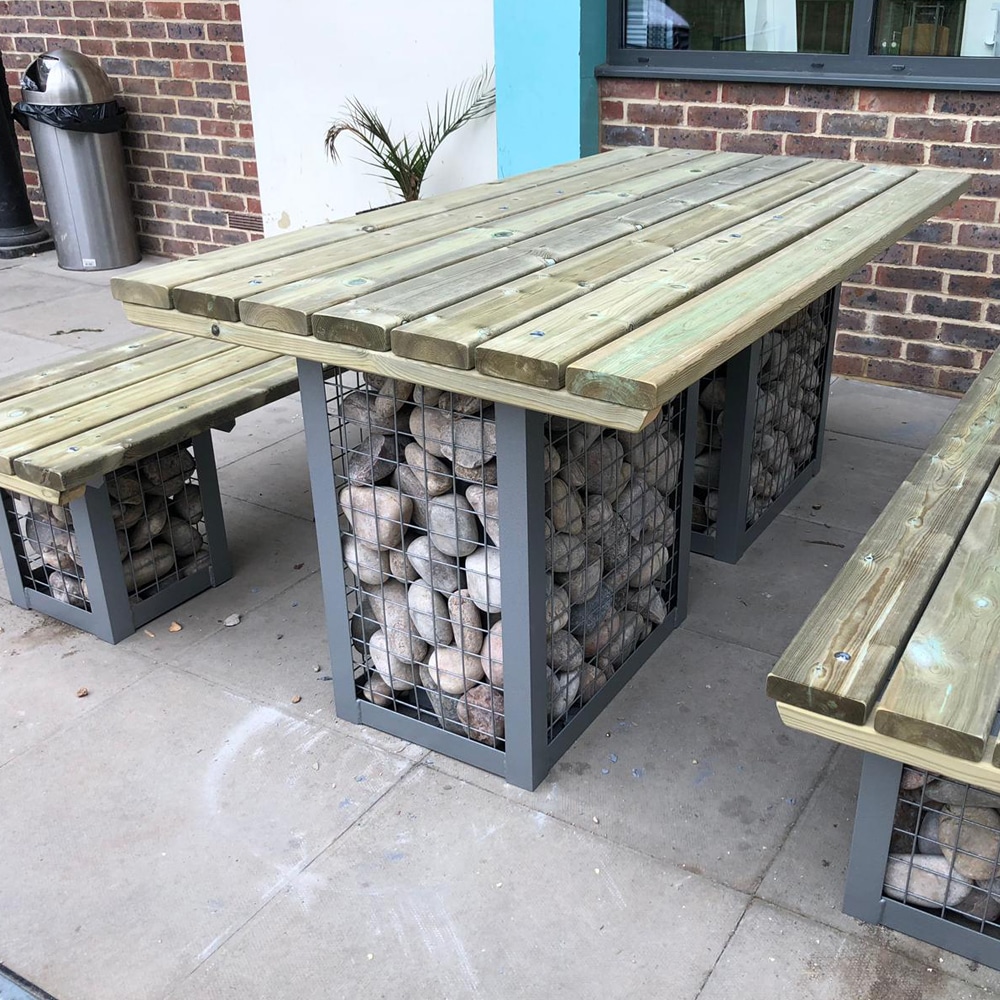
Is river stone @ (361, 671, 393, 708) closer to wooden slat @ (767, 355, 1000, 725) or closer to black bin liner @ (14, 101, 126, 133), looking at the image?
wooden slat @ (767, 355, 1000, 725)

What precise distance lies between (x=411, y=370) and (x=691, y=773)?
1.01 metres

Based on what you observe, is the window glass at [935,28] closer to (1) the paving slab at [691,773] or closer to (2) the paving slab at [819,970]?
(1) the paving slab at [691,773]

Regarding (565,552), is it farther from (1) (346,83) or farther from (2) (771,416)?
(1) (346,83)

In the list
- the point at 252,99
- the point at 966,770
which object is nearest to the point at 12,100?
the point at 252,99

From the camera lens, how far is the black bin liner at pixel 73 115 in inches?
212

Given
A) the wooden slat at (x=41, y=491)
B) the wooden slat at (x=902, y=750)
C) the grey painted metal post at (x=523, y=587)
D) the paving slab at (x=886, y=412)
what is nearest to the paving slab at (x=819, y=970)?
the wooden slat at (x=902, y=750)

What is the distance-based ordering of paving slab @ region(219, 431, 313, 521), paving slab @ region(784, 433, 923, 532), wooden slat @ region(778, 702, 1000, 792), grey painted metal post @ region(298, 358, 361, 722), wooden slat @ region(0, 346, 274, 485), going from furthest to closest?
paving slab @ region(219, 431, 313, 521), paving slab @ region(784, 433, 923, 532), wooden slat @ region(0, 346, 274, 485), grey painted metal post @ region(298, 358, 361, 722), wooden slat @ region(778, 702, 1000, 792)

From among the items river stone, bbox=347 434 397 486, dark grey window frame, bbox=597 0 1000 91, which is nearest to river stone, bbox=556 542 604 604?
river stone, bbox=347 434 397 486

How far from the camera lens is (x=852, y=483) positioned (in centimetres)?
329

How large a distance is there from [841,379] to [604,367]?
293 cm

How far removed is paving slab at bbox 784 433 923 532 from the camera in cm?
311

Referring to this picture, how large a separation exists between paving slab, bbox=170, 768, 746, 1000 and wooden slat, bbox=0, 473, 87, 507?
899 millimetres

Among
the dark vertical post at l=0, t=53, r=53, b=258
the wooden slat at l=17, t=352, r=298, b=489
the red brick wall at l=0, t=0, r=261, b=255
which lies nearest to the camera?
the wooden slat at l=17, t=352, r=298, b=489

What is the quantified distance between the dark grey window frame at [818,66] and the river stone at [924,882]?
2.79 meters
